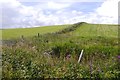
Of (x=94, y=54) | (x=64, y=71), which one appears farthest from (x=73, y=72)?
(x=94, y=54)

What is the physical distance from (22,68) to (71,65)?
1.55 meters

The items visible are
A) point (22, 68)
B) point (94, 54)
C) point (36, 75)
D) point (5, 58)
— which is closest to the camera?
point (36, 75)

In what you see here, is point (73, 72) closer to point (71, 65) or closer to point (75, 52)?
point (71, 65)

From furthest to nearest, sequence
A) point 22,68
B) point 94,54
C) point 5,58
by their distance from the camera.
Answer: point 94,54, point 5,58, point 22,68

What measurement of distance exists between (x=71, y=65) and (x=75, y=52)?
6134 mm

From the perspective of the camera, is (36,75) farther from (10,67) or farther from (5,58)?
(5,58)

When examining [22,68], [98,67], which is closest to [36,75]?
[22,68]

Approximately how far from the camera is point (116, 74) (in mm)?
9641

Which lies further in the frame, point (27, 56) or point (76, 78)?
point (27, 56)

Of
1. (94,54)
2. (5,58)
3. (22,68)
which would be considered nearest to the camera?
(22,68)

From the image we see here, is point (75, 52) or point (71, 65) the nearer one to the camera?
point (71, 65)

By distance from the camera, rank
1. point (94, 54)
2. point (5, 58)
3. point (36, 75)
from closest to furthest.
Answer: point (36, 75) < point (5, 58) < point (94, 54)

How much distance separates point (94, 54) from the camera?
51.2ft

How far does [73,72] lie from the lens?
9375 millimetres
